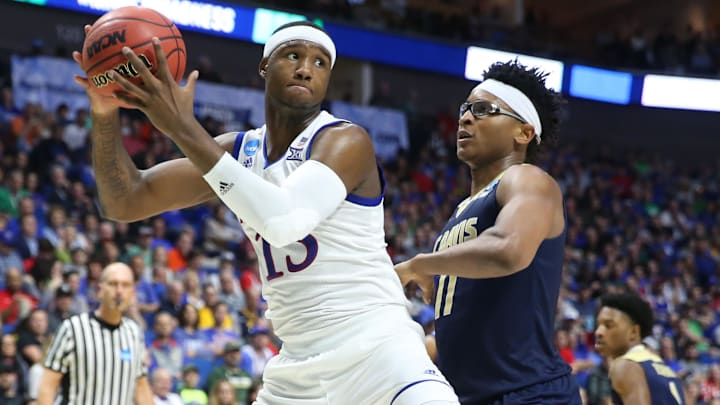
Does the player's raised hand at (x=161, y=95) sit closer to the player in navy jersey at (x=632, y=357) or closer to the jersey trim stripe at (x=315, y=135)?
the jersey trim stripe at (x=315, y=135)

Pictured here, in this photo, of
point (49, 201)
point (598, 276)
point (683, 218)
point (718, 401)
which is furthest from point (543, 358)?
point (683, 218)

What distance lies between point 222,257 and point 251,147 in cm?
804

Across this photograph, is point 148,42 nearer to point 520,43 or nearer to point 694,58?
point 520,43

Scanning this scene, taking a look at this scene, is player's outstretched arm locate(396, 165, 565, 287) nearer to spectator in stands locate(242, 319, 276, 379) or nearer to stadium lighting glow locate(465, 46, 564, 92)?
spectator in stands locate(242, 319, 276, 379)

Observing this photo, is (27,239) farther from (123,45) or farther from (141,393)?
(123,45)

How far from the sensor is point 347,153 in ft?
10.0

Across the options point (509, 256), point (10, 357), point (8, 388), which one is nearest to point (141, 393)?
point (8, 388)

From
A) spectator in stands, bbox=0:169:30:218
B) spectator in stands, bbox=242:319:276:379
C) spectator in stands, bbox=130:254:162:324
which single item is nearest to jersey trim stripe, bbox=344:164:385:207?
spectator in stands, bbox=242:319:276:379

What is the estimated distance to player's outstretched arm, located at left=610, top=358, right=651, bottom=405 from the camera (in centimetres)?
502

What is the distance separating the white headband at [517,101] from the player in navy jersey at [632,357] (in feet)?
6.40

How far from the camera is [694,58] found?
21.4 metres

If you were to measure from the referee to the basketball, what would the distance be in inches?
114

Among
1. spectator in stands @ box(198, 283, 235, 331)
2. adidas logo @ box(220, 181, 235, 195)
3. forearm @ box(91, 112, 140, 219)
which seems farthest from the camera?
spectator in stands @ box(198, 283, 235, 331)

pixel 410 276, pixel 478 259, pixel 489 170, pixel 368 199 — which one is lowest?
pixel 410 276
